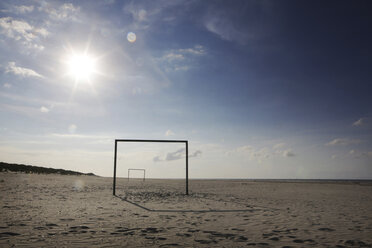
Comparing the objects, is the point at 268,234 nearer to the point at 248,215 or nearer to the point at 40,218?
the point at 248,215

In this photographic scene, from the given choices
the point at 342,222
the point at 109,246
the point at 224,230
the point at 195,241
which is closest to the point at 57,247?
the point at 109,246

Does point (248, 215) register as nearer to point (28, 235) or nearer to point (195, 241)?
point (195, 241)

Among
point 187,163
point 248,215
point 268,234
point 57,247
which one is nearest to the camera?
point 57,247

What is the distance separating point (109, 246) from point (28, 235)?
6.39 ft

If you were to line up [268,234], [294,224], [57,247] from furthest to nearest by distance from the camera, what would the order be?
[294,224]
[268,234]
[57,247]

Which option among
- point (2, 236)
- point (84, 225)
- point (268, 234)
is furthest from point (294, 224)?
point (2, 236)

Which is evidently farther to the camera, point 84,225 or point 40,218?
point 40,218

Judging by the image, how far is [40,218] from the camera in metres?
6.27

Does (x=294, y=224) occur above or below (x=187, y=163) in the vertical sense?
below

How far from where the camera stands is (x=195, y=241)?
4.62 m

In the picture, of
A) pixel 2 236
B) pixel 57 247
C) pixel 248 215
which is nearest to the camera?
pixel 57 247

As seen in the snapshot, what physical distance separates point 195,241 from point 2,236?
398 cm

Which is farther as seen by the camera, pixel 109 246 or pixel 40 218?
pixel 40 218

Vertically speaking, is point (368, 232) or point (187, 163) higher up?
point (187, 163)
